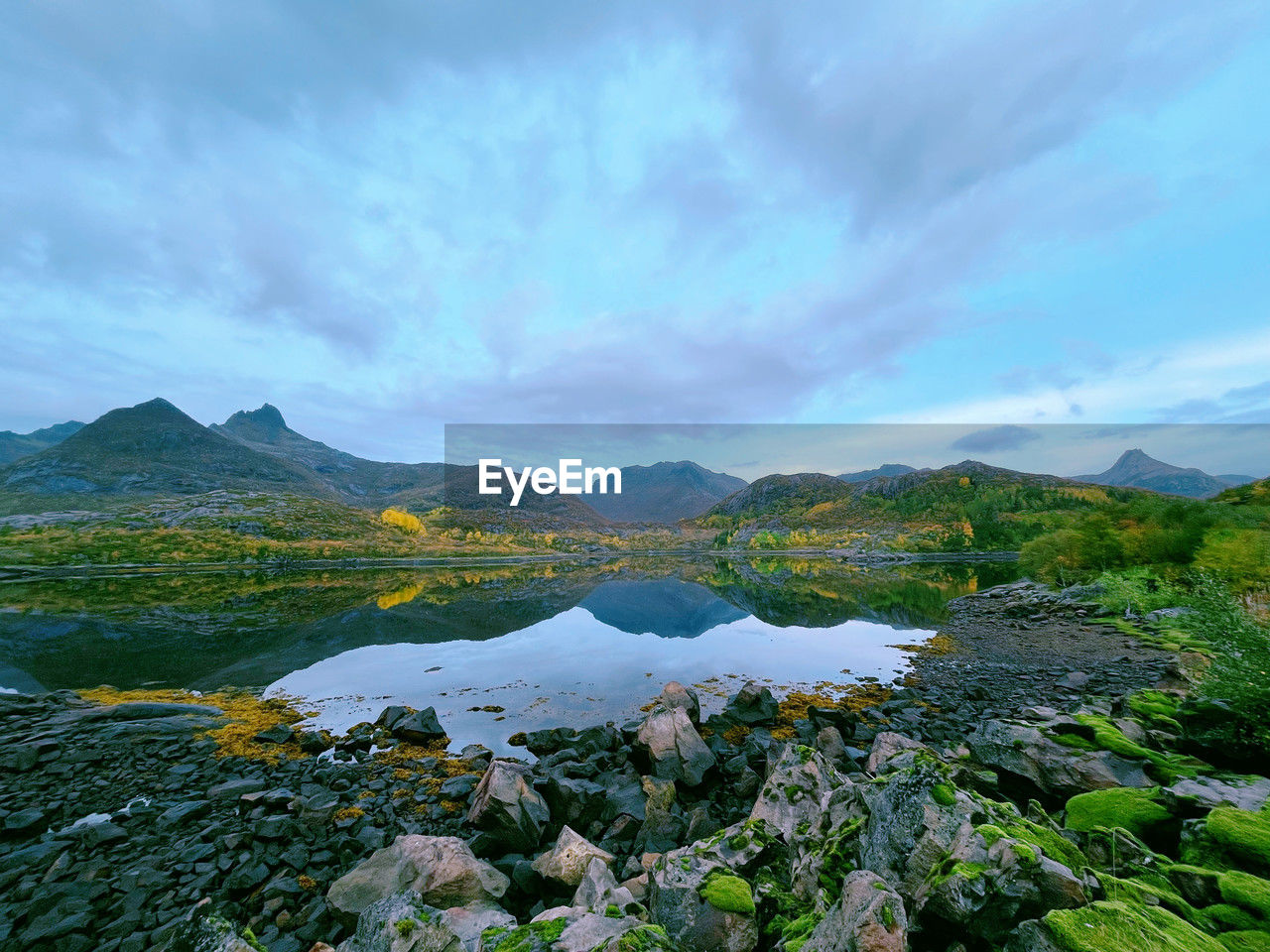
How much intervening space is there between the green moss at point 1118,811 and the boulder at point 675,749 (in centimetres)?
687

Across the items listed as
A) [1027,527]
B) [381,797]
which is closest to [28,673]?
[381,797]

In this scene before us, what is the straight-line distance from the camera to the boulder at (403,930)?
4797mm

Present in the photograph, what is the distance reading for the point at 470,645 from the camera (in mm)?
27844

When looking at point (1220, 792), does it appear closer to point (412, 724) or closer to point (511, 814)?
point (511, 814)

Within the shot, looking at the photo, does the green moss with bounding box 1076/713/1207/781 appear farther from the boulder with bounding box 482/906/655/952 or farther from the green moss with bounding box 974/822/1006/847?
the boulder with bounding box 482/906/655/952

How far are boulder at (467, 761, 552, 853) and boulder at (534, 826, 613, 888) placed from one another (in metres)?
1.33

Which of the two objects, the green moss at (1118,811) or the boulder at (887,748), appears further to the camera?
the boulder at (887,748)

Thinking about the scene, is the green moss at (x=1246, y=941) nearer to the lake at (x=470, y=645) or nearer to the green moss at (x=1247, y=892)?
the green moss at (x=1247, y=892)

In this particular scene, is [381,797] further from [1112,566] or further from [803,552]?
[803,552]

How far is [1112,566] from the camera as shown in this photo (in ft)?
129

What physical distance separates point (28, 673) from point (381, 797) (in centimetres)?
2443

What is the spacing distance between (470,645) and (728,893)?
25.6 metres

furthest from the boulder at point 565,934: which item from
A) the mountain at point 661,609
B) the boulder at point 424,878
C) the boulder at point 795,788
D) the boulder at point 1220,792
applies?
the mountain at point 661,609

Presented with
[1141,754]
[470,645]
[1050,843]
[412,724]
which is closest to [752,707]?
[1141,754]
